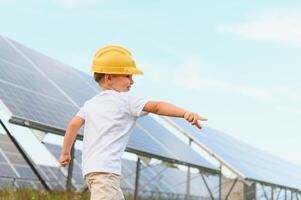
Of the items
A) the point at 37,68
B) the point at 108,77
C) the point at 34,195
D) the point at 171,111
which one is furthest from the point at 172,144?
the point at 171,111

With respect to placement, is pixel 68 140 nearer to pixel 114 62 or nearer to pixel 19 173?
pixel 114 62

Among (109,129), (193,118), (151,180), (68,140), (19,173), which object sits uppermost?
(193,118)

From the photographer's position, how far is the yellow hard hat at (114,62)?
3.89 m

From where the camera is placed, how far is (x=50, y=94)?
11.5 meters

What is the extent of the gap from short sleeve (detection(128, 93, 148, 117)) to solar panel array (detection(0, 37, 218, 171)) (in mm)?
4751

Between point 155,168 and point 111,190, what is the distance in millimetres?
14844

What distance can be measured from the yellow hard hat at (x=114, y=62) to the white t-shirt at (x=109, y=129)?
15 centimetres

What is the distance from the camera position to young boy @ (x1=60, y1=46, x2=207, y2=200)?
3.70m

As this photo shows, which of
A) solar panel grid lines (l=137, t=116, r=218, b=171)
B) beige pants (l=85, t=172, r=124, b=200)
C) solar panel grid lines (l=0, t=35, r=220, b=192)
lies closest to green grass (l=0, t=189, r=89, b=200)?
solar panel grid lines (l=0, t=35, r=220, b=192)

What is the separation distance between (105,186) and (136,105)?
0.55 meters

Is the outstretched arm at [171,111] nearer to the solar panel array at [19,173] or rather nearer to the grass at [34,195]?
the grass at [34,195]

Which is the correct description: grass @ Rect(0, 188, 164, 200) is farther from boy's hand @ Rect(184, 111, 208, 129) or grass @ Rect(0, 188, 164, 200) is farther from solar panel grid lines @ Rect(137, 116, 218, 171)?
solar panel grid lines @ Rect(137, 116, 218, 171)

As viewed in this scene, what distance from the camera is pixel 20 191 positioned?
8.16m

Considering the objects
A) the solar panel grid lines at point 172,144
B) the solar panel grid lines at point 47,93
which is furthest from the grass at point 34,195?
the solar panel grid lines at point 172,144
